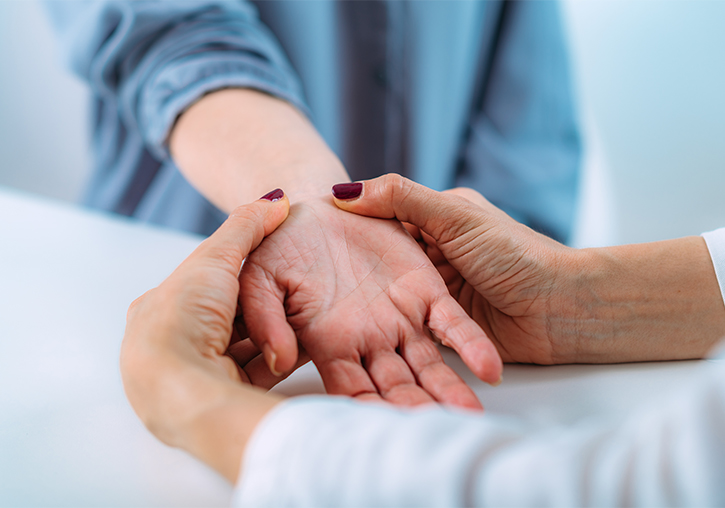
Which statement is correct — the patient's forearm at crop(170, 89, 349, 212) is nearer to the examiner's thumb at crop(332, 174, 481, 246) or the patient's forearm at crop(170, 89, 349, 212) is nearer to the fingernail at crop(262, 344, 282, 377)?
the examiner's thumb at crop(332, 174, 481, 246)

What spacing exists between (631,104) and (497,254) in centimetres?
109

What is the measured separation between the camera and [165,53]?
0.88 metres

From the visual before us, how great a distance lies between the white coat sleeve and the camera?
0.24m

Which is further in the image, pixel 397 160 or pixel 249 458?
pixel 397 160

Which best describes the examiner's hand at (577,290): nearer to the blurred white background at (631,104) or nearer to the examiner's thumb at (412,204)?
the examiner's thumb at (412,204)

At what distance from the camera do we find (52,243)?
2.86 feet

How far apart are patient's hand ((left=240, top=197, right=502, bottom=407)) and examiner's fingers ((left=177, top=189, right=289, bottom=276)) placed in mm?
18

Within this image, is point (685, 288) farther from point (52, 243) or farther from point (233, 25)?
point (52, 243)

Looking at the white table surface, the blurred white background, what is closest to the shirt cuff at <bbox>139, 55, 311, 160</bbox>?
the white table surface

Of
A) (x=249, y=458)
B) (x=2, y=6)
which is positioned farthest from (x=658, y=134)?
(x=2, y=6)

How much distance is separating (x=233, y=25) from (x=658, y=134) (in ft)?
3.79

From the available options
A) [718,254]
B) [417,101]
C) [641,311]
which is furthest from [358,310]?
[417,101]

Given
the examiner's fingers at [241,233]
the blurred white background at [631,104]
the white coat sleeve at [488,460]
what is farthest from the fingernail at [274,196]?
the blurred white background at [631,104]

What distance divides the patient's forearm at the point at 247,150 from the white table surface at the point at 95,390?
0.17 metres
